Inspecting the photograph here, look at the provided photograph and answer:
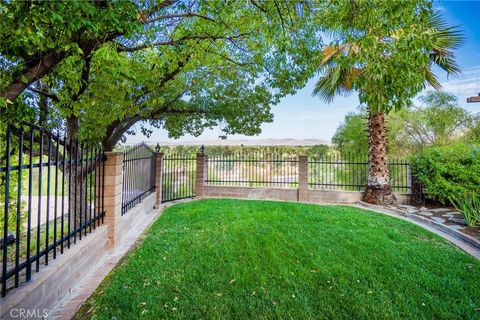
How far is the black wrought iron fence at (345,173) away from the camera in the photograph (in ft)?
28.6

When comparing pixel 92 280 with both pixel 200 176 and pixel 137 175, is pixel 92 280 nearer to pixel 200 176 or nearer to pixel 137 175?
pixel 137 175

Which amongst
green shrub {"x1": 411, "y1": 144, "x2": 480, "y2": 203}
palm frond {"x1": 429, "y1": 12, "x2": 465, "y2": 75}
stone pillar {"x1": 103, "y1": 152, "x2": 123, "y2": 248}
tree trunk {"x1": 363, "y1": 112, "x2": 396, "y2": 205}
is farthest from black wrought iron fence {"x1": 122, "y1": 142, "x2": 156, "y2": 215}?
palm frond {"x1": 429, "y1": 12, "x2": 465, "y2": 75}

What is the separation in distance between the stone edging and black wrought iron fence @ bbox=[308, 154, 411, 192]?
1.65m

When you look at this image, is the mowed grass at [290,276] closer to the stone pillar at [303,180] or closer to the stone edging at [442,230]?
the stone edging at [442,230]

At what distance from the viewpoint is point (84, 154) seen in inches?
151

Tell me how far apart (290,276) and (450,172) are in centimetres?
647

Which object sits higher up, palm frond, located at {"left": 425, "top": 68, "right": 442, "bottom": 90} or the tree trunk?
palm frond, located at {"left": 425, "top": 68, "right": 442, "bottom": 90}

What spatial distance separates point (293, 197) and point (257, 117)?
3.48 meters

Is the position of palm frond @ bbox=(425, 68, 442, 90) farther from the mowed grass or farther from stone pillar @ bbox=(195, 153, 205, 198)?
stone pillar @ bbox=(195, 153, 205, 198)

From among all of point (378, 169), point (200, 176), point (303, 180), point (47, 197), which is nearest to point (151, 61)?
point (47, 197)

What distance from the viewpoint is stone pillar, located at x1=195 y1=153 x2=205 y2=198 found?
9.74 metres

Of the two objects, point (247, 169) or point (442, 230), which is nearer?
point (442, 230)

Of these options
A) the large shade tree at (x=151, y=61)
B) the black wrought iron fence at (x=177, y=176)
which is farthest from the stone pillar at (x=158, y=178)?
the large shade tree at (x=151, y=61)

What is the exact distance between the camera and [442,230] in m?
5.41
